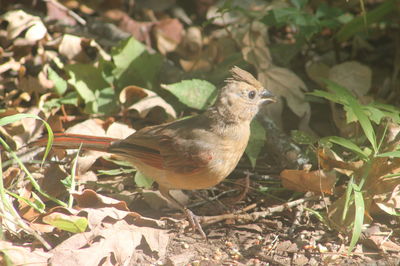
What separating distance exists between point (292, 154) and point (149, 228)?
1251mm

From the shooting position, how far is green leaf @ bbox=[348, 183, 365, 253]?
318 centimetres

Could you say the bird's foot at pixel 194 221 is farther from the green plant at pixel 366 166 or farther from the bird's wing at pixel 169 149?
the green plant at pixel 366 166

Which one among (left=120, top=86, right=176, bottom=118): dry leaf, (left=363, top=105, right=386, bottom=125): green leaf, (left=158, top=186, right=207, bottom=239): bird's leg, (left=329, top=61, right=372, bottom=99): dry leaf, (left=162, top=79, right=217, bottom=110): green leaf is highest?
(left=363, top=105, right=386, bottom=125): green leaf

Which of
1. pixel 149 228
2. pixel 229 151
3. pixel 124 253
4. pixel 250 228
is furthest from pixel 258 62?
pixel 124 253

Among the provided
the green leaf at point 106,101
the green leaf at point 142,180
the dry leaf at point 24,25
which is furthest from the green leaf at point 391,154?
the dry leaf at point 24,25

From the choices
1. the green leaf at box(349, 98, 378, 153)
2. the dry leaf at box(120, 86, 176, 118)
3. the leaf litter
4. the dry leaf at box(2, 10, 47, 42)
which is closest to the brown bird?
the leaf litter

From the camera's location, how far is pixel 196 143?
380cm

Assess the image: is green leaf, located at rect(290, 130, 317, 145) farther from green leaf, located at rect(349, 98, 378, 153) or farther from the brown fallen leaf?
green leaf, located at rect(349, 98, 378, 153)

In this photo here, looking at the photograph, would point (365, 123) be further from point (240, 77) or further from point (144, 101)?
point (144, 101)

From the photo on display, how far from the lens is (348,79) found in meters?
4.89

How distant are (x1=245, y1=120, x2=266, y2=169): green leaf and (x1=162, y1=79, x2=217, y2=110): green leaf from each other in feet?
1.42

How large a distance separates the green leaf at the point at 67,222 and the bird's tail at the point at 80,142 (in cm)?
72

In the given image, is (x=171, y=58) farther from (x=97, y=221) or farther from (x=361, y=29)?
(x=97, y=221)

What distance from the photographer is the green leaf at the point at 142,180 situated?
13.2 ft
